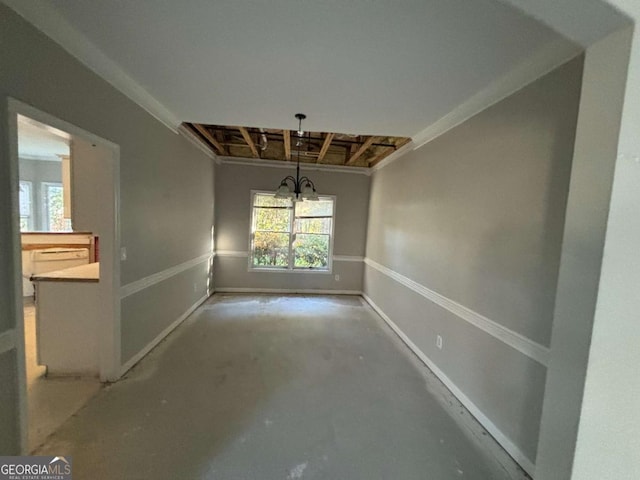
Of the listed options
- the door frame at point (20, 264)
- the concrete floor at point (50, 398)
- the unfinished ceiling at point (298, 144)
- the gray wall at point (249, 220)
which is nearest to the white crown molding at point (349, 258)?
the gray wall at point (249, 220)

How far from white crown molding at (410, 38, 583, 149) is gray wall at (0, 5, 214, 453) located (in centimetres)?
289

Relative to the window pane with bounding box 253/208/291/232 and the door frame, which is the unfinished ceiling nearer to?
the window pane with bounding box 253/208/291/232

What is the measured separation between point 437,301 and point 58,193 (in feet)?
26.3

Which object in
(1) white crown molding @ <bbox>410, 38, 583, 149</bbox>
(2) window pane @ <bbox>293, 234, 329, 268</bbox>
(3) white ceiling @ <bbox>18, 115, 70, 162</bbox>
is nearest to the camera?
(1) white crown molding @ <bbox>410, 38, 583, 149</bbox>

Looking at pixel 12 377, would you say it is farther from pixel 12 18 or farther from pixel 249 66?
pixel 249 66

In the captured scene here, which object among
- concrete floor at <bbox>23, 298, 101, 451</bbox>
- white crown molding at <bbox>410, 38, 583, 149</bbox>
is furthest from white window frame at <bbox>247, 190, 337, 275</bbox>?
concrete floor at <bbox>23, 298, 101, 451</bbox>

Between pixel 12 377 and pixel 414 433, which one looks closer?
pixel 12 377

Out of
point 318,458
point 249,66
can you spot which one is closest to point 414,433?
point 318,458

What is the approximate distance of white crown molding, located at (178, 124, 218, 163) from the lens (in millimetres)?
3528

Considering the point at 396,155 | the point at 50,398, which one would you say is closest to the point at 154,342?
the point at 50,398

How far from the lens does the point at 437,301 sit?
9.20ft

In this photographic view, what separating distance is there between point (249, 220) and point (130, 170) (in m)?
3.05

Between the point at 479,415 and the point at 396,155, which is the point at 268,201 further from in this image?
the point at 479,415

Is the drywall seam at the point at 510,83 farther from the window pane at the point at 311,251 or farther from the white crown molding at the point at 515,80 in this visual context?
the window pane at the point at 311,251
